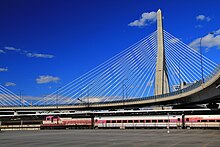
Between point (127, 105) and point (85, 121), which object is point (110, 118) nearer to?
point (85, 121)

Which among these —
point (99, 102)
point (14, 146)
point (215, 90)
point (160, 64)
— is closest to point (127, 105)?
point (99, 102)

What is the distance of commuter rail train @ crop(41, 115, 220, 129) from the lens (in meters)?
74.8

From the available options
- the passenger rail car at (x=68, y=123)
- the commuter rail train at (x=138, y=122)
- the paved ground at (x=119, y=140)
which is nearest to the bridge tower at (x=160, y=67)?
the commuter rail train at (x=138, y=122)

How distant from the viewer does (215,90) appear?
184 feet

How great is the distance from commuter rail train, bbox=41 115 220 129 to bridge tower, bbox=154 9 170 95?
8.38 m

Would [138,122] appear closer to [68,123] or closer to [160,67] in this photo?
[160,67]

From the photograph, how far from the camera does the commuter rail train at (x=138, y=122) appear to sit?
74.8m

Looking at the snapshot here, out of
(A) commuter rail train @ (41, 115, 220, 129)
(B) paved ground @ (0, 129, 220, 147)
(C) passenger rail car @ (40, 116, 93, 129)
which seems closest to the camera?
(B) paved ground @ (0, 129, 220, 147)

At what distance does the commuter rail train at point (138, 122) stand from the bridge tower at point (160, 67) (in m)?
8.38

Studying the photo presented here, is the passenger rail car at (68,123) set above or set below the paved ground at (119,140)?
above

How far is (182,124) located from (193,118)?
3034mm

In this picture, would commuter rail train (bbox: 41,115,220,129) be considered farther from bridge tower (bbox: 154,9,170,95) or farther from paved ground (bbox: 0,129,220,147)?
paved ground (bbox: 0,129,220,147)

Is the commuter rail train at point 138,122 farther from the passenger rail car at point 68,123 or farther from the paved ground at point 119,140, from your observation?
the paved ground at point 119,140

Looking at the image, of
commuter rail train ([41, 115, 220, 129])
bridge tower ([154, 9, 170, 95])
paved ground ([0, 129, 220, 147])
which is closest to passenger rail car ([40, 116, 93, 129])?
commuter rail train ([41, 115, 220, 129])
